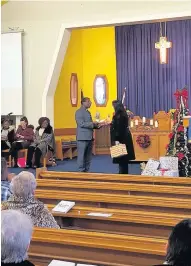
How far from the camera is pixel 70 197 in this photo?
12.6ft

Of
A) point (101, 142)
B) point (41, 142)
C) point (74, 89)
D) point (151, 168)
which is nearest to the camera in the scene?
point (151, 168)

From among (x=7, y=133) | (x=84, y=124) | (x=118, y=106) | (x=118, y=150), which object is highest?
(x=118, y=106)

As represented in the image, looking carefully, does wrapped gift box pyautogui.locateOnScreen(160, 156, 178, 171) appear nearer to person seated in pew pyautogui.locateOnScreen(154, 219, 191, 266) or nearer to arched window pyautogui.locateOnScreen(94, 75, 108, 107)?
person seated in pew pyautogui.locateOnScreen(154, 219, 191, 266)

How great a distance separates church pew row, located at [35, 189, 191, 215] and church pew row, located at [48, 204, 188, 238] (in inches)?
9.2

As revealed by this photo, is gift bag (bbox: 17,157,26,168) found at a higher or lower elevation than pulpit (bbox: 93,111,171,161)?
lower

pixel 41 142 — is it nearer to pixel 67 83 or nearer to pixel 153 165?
pixel 67 83

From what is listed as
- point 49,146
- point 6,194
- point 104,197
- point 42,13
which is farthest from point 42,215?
point 42,13

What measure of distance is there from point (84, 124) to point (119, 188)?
3157 millimetres

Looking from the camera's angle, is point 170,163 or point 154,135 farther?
point 154,135

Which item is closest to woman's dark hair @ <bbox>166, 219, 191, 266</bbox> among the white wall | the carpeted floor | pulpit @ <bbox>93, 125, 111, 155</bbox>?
the carpeted floor

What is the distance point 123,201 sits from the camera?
11.7ft

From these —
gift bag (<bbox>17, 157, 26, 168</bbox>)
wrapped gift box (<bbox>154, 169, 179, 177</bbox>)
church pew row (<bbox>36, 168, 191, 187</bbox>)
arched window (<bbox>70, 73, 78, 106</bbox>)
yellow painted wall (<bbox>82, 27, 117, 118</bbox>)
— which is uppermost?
yellow painted wall (<bbox>82, 27, 117, 118</bbox>)

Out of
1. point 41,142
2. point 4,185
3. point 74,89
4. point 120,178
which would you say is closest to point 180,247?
point 4,185

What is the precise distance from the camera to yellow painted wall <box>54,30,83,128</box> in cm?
1119
